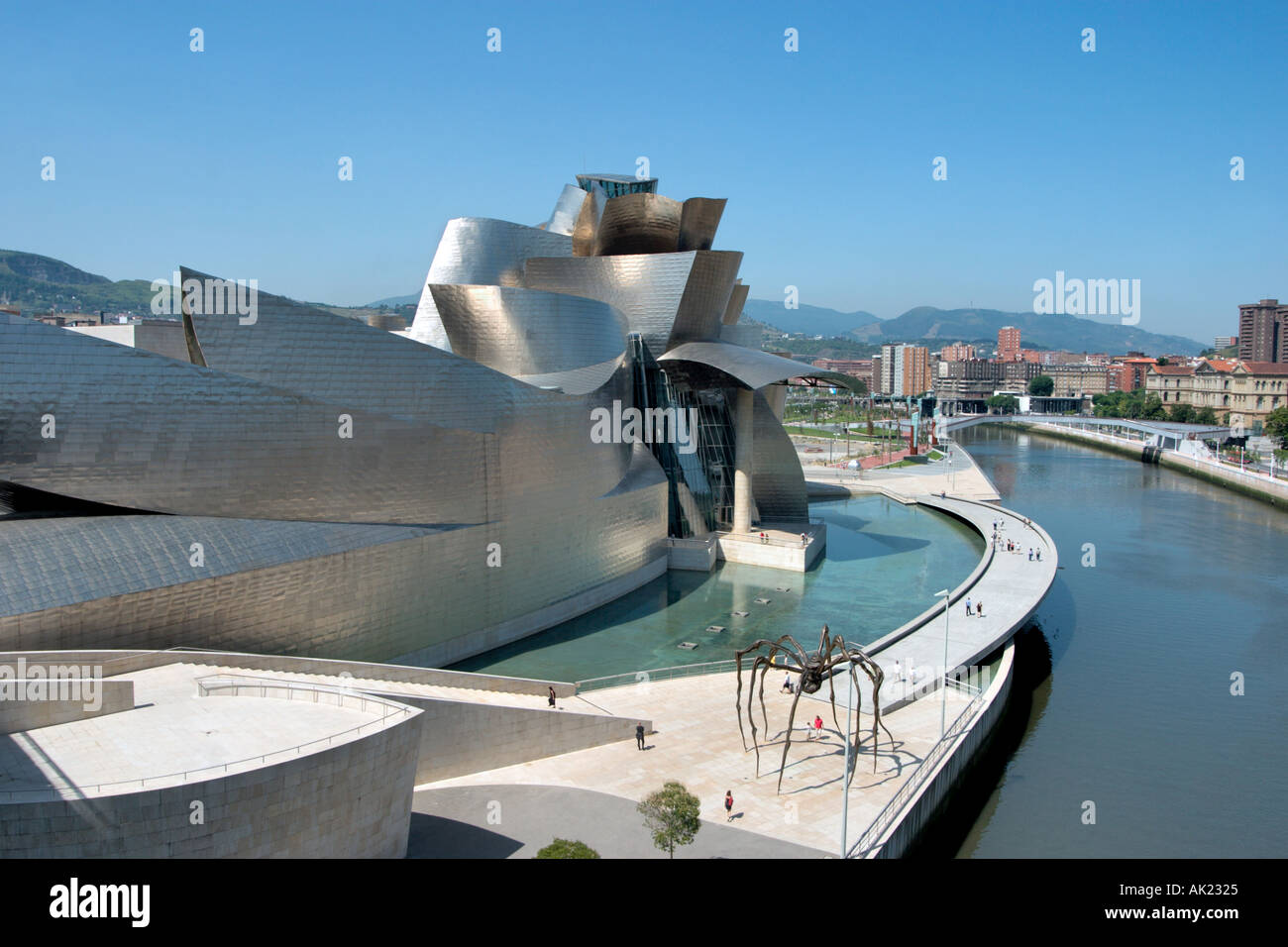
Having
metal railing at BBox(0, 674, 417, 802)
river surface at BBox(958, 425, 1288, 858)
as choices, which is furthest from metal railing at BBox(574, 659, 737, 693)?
river surface at BBox(958, 425, 1288, 858)

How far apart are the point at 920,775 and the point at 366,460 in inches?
507

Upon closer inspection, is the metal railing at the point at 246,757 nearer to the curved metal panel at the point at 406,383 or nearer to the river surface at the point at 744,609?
the curved metal panel at the point at 406,383

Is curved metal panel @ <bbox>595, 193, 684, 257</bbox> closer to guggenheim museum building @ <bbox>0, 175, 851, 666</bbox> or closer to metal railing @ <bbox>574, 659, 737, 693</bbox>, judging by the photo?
guggenheim museum building @ <bbox>0, 175, 851, 666</bbox>

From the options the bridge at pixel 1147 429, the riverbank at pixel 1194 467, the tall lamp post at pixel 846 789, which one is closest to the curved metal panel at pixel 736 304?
the tall lamp post at pixel 846 789

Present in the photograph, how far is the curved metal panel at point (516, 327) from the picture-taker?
83.5 ft

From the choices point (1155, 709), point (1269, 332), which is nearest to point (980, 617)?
point (1155, 709)

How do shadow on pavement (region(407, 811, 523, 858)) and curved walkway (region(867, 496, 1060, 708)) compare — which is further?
curved walkway (region(867, 496, 1060, 708))

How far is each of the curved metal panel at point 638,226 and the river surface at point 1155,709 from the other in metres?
19.5

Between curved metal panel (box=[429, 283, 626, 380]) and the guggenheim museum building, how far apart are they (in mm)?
66

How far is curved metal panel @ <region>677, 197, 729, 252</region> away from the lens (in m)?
32.4

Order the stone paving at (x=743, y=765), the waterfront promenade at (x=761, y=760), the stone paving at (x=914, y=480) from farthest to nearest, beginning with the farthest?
1. the stone paving at (x=914, y=480)
2. the stone paving at (x=743, y=765)
3. the waterfront promenade at (x=761, y=760)

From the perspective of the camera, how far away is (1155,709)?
20453 millimetres

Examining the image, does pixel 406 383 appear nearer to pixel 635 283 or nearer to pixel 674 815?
pixel 674 815

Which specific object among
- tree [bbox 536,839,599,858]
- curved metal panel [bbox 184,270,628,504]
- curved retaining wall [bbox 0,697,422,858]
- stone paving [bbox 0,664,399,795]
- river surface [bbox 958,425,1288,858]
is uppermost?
curved metal panel [bbox 184,270,628,504]
